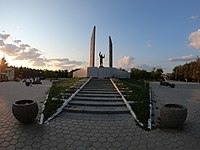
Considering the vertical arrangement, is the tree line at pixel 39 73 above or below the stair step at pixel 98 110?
above

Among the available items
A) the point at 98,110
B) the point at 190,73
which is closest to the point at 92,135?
the point at 98,110

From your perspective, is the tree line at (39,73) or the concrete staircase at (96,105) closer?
the concrete staircase at (96,105)

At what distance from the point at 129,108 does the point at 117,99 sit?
1467 millimetres

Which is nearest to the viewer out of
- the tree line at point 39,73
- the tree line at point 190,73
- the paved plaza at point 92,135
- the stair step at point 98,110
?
the paved plaza at point 92,135

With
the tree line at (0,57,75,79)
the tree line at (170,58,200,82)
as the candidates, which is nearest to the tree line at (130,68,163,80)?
the tree line at (170,58,200,82)

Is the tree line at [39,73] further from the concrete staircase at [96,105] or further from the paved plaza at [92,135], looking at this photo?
the paved plaza at [92,135]

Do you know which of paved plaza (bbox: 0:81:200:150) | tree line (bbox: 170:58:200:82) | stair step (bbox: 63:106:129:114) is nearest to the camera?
paved plaza (bbox: 0:81:200:150)

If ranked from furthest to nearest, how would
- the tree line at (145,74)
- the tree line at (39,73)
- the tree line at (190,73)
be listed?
the tree line at (145,74) < the tree line at (39,73) < the tree line at (190,73)

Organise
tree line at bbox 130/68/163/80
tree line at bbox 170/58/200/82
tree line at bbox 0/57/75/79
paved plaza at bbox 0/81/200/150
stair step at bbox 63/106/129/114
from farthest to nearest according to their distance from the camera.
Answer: tree line at bbox 130/68/163/80 → tree line at bbox 0/57/75/79 → tree line at bbox 170/58/200/82 → stair step at bbox 63/106/129/114 → paved plaza at bbox 0/81/200/150

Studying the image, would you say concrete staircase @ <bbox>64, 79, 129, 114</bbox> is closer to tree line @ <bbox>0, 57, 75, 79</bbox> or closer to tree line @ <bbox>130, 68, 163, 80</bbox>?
tree line @ <bbox>0, 57, 75, 79</bbox>

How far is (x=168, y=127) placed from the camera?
216 inches

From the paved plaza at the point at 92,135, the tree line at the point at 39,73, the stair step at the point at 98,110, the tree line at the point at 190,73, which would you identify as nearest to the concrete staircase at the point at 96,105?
the stair step at the point at 98,110

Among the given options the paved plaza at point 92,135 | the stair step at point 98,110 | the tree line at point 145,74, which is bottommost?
the paved plaza at point 92,135

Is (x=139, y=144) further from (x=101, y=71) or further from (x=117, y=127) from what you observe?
(x=101, y=71)
